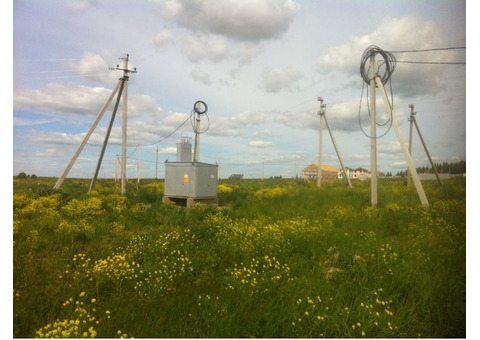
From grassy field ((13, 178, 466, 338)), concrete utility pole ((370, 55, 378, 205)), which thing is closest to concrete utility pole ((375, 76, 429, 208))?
concrete utility pole ((370, 55, 378, 205))

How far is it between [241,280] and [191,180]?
6.61 m

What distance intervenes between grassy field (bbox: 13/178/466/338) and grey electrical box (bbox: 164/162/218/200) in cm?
432

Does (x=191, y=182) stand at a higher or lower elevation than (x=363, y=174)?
lower

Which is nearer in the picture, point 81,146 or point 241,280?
point 241,280

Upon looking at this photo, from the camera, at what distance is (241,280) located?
3850 millimetres

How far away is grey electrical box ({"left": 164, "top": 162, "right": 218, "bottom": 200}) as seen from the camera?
33.3 feet

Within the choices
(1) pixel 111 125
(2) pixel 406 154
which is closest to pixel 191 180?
(1) pixel 111 125

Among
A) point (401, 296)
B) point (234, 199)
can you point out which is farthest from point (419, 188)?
point (234, 199)

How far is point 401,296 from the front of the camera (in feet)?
12.4

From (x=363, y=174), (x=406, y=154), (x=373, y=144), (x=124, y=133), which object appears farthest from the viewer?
(x=363, y=174)

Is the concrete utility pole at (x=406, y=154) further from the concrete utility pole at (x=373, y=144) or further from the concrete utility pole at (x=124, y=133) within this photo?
the concrete utility pole at (x=124, y=133)

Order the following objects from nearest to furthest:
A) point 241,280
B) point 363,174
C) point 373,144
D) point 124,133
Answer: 1. point 241,280
2. point 373,144
3. point 124,133
4. point 363,174

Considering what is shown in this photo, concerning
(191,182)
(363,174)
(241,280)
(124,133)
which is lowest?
(241,280)

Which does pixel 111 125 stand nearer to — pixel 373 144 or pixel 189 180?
pixel 189 180
